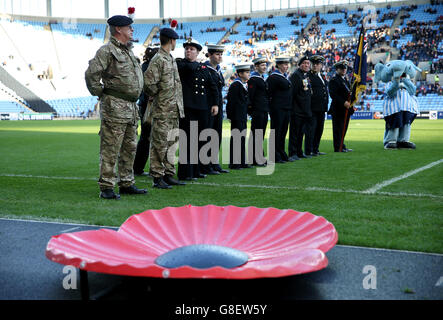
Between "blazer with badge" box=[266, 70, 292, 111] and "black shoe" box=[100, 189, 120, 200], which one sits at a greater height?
"blazer with badge" box=[266, 70, 292, 111]

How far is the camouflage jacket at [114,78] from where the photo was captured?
4.91 meters

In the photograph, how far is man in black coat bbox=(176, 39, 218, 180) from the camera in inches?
258

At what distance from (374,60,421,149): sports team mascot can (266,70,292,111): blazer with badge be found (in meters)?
3.02

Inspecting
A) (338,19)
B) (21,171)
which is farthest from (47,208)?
(338,19)

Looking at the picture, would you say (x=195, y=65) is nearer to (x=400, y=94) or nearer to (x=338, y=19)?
(x=400, y=94)

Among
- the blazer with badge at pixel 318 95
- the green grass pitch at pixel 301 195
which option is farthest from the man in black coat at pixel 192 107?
the blazer with badge at pixel 318 95

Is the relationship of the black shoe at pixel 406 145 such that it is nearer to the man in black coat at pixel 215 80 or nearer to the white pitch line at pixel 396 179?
the white pitch line at pixel 396 179

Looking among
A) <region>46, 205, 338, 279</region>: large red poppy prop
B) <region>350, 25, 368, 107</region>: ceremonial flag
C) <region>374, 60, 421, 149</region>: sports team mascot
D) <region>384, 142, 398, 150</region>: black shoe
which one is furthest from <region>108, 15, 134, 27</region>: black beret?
<region>384, 142, 398, 150</region>: black shoe

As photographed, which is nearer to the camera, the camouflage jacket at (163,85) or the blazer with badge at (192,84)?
the camouflage jacket at (163,85)

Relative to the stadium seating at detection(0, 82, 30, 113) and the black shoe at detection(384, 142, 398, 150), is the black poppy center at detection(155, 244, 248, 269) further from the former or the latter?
the stadium seating at detection(0, 82, 30, 113)

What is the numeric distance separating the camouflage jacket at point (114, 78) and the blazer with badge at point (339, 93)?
20.7ft
